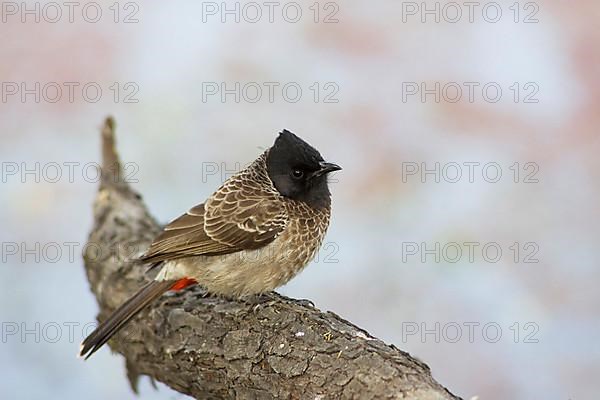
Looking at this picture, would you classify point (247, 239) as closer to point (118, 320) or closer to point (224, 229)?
point (224, 229)

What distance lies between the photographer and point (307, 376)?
9.27 feet

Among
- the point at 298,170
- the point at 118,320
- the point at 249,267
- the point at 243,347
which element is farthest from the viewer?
the point at 298,170

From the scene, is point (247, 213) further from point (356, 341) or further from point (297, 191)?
point (356, 341)

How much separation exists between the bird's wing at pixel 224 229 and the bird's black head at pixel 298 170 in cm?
8

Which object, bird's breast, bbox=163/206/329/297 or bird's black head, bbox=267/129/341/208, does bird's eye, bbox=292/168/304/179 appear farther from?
bird's breast, bbox=163/206/329/297

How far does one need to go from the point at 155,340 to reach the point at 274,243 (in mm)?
589

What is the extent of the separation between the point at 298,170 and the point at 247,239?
1.17 feet

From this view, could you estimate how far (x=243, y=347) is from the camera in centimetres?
310

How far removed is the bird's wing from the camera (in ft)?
11.2

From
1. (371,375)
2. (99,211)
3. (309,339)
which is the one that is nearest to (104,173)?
(99,211)

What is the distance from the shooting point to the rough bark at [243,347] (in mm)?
2703

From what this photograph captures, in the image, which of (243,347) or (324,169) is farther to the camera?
(324,169)

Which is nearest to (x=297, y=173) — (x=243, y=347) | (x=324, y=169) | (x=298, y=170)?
(x=298, y=170)

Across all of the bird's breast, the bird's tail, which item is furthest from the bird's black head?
the bird's tail
